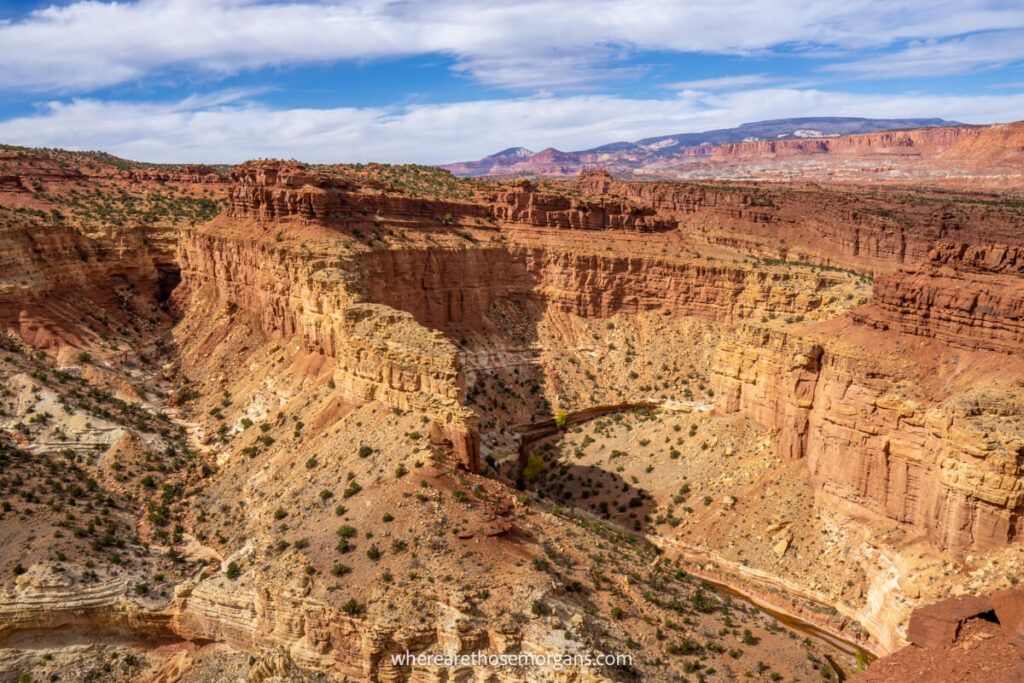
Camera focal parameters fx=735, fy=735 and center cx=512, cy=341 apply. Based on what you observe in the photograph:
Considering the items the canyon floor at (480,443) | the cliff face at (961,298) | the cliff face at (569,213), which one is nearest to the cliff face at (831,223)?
the cliff face at (569,213)

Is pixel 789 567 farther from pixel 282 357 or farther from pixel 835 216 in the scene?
pixel 835 216

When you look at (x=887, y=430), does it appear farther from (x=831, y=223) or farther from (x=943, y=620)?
(x=831, y=223)

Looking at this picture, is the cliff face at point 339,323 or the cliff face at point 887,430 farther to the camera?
the cliff face at point 339,323

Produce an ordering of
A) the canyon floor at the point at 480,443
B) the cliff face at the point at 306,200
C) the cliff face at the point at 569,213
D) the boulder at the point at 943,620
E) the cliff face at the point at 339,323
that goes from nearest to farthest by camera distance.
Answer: the boulder at the point at 943,620 < the canyon floor at the point at 480,443 < the cliff face at the point at 339,323 < the cliff face at the point at 306,200 < the cliff face at the point at 569,213

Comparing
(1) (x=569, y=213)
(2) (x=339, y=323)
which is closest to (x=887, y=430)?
(2) (x=339, y=323)

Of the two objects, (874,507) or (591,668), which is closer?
(591,668)

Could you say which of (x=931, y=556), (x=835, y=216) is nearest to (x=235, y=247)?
(x=931, y=556)

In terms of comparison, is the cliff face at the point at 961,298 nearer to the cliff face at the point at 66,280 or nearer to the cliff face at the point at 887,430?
the cliff face at the point at 887,430

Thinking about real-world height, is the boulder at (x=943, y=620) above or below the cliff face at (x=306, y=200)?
below
